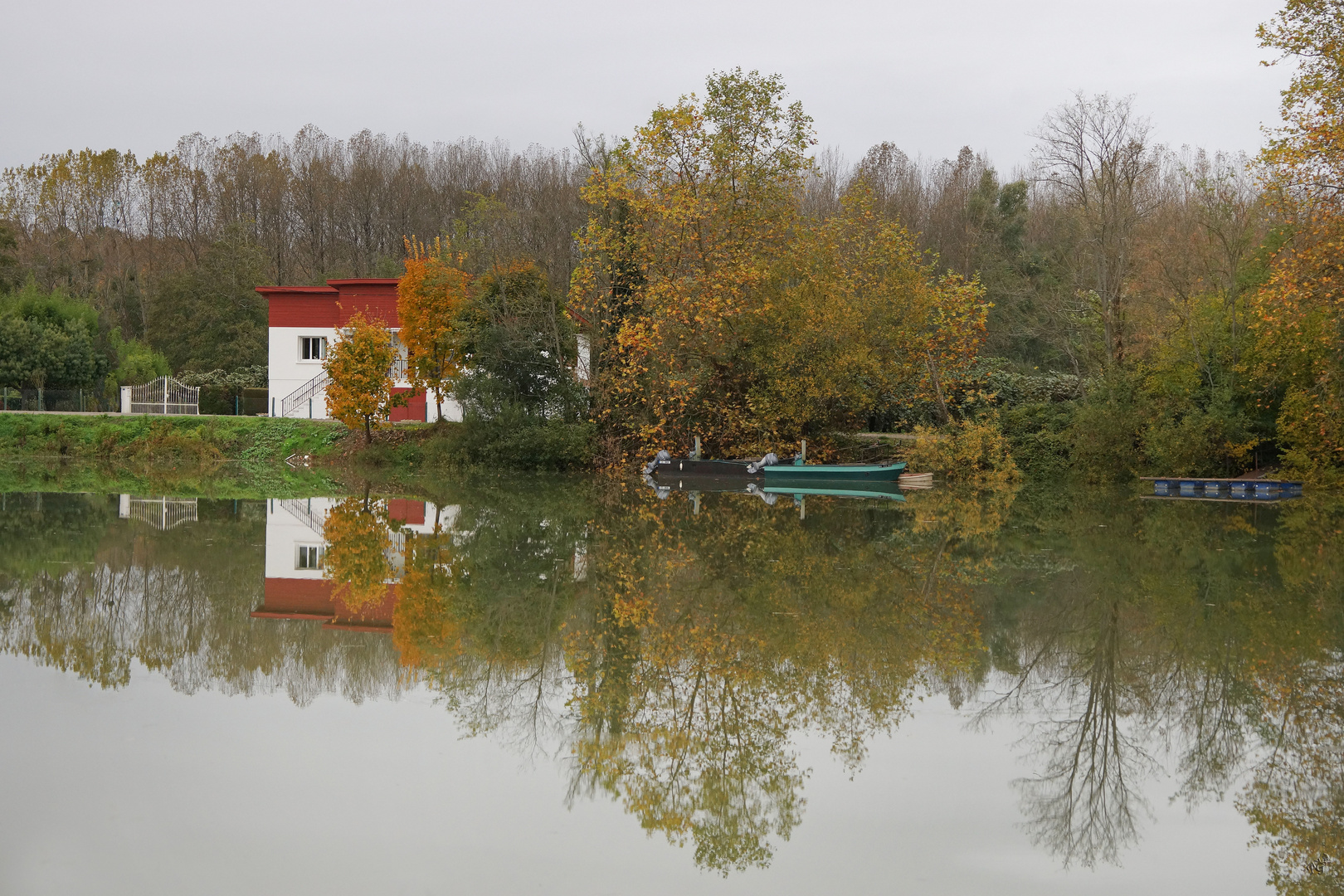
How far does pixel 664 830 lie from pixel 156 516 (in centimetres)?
1494

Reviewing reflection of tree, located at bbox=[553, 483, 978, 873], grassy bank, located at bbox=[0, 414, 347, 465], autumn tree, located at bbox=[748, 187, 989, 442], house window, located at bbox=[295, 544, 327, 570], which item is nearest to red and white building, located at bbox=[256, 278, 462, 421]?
grassy bank, located at bbox=[0, 414, 347, 465]

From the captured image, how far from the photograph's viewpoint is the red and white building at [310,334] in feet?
123

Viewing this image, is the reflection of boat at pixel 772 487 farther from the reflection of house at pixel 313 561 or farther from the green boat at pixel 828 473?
the reflection of house at pixel 313 561

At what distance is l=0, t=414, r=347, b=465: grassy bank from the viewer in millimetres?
33188

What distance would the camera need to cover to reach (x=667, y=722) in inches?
267

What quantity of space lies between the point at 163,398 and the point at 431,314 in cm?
1333

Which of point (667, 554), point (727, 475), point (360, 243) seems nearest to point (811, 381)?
point (727, 475)

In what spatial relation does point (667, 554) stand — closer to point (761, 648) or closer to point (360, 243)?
point (761, 648)

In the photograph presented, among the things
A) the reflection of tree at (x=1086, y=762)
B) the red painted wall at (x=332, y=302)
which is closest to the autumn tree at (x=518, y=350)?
the red painted wall at (x=332, y=302)

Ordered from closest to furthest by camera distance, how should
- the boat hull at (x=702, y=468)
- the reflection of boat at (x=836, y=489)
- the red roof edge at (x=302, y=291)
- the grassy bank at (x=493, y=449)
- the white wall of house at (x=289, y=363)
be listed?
the reflection of boat at (x=836, y=489) < the boat hull at (x=702, y=468) < the grassy bank at (x=493, y=449) < the red roof edge at (x=302, y=291) < the white wall of house at (x=289, y=363)

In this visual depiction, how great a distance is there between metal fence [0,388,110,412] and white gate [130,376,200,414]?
443 cm

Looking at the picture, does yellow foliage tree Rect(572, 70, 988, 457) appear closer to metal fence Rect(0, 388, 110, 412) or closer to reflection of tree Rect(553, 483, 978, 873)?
reflection of tree Rect(553, 483, 978, 873)

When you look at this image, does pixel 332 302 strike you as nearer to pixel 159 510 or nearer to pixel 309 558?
pixel 159 510

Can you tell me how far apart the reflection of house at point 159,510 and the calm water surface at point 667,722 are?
140 inches
